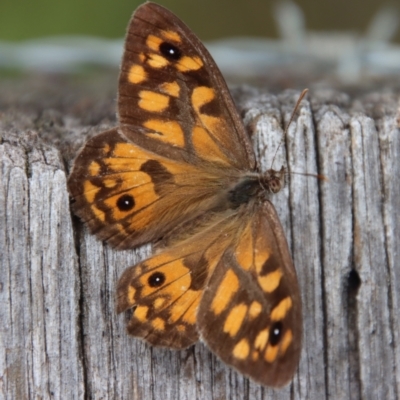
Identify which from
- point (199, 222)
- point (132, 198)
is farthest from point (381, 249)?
point (132, 198)

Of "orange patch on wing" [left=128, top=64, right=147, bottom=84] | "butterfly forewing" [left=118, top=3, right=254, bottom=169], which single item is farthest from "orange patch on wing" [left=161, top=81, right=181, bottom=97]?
"orange patch on wing" [left=128, top=64, right=147, bottom=84]

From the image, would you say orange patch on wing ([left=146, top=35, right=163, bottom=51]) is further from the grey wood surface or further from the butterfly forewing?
the grey wood surface

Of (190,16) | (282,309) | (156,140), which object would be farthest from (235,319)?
(190,16)

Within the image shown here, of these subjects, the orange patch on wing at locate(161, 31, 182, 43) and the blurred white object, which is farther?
the blurred white object

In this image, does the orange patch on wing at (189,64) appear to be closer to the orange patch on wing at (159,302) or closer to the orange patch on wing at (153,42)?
the orange patch on wing at (153,42)

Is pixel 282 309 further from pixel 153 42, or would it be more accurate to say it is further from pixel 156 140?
pixel 153 42
